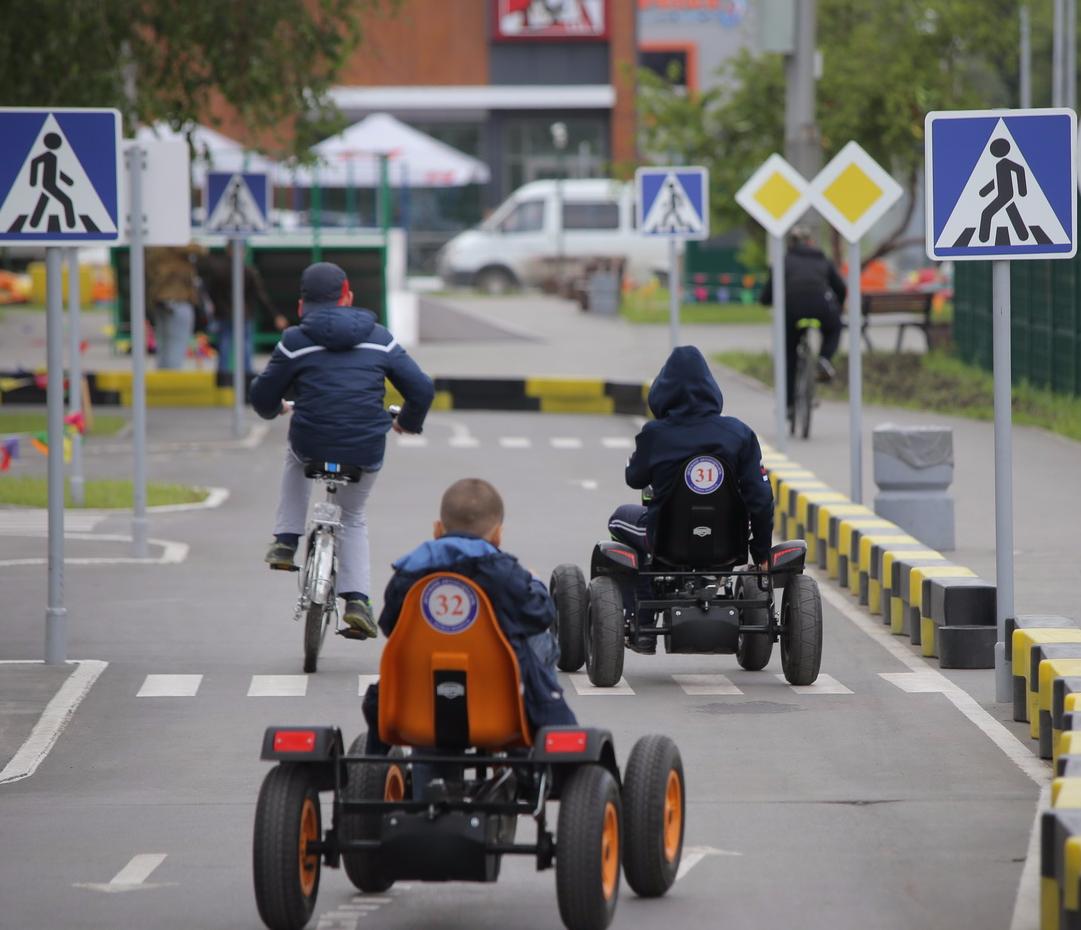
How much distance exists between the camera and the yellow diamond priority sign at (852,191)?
16062mm

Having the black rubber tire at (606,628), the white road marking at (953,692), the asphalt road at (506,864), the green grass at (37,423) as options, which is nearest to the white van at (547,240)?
the green grass at (37,423)

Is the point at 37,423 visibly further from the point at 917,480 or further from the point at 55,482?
the point at 55,482

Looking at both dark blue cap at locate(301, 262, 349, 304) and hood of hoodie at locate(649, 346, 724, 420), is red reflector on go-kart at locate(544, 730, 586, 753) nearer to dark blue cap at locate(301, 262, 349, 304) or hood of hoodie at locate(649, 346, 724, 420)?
hood of hoodie at locate(649, 346, 724, 420)

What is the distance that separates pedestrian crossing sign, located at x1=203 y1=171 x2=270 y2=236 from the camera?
22703mm

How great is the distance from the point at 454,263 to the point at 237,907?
45.7 m

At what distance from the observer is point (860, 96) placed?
112 feet

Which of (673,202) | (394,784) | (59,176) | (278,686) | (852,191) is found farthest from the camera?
(673,202)

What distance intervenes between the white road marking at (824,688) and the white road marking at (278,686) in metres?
2.11

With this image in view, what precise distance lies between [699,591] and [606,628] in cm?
48

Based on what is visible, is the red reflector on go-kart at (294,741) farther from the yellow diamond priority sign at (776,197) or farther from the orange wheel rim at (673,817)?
the yellow diamond priority sign at (776,197)

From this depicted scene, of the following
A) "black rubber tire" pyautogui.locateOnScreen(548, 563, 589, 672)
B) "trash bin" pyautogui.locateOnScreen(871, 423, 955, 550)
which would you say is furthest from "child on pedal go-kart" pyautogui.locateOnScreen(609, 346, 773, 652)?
"trash bin" pyautogui.locateOnScreen(871, 423, 955, 550)

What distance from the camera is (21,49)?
2336cm

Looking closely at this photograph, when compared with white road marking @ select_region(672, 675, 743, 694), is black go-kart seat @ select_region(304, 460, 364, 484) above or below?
above

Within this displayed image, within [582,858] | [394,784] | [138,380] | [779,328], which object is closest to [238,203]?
[779,328]
